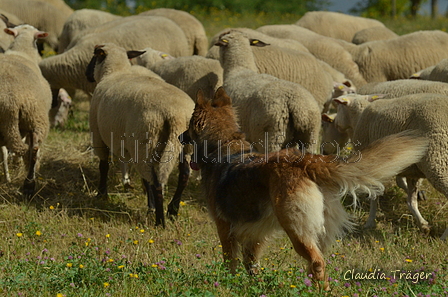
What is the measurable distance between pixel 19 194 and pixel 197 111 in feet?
10.7

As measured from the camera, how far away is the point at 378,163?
3.29 meters

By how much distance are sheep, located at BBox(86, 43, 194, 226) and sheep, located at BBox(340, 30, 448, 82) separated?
16.8 ft

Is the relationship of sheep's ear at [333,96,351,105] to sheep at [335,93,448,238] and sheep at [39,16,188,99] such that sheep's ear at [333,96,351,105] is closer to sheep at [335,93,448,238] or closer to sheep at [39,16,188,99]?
sheep at [335,93,448,238]

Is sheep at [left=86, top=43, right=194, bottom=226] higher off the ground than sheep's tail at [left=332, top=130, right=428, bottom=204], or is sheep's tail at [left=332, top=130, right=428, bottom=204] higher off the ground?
sheep's tail at [left=332, top=130, right=428, bottom=204]

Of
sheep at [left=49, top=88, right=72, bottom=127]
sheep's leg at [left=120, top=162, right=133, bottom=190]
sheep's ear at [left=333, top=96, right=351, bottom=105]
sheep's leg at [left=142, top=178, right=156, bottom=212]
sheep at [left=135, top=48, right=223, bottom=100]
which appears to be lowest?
sheep at [left=49, top=88, right=72, bottom=127]

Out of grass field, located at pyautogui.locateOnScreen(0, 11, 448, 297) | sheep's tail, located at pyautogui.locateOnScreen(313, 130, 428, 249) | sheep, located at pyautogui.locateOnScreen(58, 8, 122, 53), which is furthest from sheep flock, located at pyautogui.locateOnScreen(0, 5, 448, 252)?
sheep, located at pyautogui.locateOnScreen(58, 8, 122, 53)

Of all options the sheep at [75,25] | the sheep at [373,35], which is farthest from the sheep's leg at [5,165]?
the sheep at [373,35]

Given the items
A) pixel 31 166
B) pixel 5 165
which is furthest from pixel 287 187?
pixel 5 165

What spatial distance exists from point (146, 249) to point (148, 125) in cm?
129

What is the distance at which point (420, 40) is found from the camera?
34.6ft

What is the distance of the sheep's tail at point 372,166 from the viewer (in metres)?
3.29

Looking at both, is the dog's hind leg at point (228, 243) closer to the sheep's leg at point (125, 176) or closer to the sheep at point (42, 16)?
the sheep's leg at point (125, 176)

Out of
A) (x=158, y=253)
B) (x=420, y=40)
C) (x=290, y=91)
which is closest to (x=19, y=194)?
(x=158, y=253)

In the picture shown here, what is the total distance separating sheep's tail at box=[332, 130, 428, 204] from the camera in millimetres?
3289
